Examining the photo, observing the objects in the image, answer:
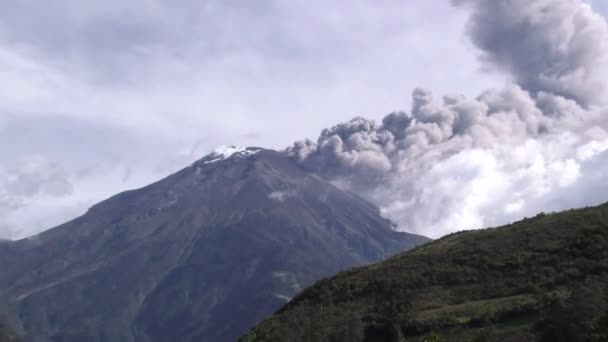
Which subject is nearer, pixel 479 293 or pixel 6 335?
pixel 479 293

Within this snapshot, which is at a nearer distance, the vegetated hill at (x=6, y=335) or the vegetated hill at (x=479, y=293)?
the vegetated hill at (x=479, y=293)

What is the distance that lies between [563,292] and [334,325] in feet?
49.4

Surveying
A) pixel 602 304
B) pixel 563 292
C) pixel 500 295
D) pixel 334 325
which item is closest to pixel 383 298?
pixel 334 325

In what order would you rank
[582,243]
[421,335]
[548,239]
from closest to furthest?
[421,335], [582,243], [548,239]

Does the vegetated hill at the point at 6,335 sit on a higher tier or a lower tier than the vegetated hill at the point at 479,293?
higher

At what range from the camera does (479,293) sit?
171 ft

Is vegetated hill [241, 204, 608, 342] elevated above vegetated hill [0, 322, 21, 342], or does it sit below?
below

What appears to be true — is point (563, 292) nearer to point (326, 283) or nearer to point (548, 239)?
point (548, 239)

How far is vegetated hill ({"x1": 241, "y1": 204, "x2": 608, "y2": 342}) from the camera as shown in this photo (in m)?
38.8

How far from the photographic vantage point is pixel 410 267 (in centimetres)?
6122

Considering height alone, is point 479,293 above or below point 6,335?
below

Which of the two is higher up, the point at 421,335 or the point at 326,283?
the point at 326,283

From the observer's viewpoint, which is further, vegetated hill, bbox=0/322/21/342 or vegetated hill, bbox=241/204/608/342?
vegetated hill, bbox=0/322/21/342

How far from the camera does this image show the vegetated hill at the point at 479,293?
38.8 meters
